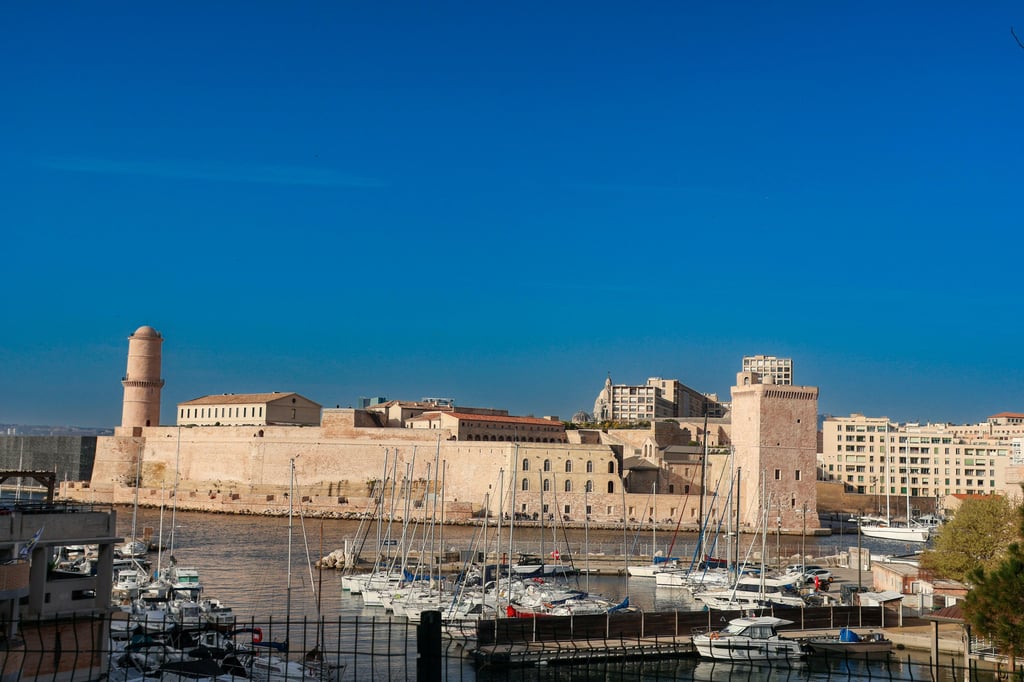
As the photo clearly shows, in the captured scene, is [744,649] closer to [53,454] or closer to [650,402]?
[53,454]

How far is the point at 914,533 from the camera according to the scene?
33.9 meters

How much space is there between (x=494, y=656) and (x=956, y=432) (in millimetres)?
50981

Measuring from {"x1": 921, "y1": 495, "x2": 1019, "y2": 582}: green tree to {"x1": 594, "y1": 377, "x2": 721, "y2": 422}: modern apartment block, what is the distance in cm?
6250

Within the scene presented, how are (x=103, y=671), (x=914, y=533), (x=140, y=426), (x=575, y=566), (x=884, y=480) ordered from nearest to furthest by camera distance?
(x=103, y=671) → (x=575, y=566) → (x=914, y=533) → (x=140, y=426) → (x=884, y=480)

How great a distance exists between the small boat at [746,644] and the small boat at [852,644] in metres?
0.26

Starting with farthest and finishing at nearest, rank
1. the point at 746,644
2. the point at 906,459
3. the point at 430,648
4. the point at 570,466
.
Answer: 1. the point at 906,459
2. the point at 570,466
3. the point at 746,644
4. the point at 430,648

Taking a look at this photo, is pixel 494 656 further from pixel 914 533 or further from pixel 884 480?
pixel 884 480

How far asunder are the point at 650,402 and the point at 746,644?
Answer: 67475 mm

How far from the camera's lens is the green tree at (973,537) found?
16.2 meters

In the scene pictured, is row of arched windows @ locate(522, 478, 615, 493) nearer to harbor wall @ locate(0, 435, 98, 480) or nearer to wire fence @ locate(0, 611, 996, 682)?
wire fence @ locate(0, 611, 996, 682)

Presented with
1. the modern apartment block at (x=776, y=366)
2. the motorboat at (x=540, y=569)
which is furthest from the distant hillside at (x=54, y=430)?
the motorboat at (x=540, y=569)

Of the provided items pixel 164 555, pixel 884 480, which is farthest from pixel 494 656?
pixel 884 480

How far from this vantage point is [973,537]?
1630cm

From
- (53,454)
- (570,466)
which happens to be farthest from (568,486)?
(53,454)
